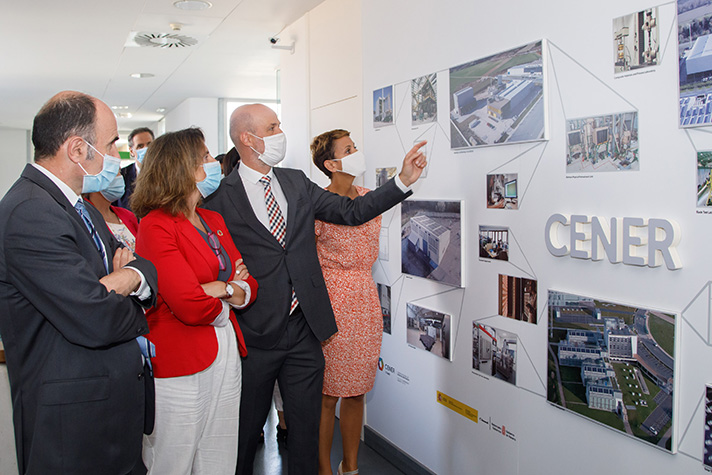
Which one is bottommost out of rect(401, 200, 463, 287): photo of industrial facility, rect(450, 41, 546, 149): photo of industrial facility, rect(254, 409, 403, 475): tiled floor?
rect(254, 409, 403, 475): tiled floor

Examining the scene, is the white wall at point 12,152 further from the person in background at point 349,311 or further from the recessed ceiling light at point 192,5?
the person in background at point 349,311

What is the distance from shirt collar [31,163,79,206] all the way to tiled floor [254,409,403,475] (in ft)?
6.52

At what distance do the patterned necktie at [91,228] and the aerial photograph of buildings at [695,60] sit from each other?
1.82 meters

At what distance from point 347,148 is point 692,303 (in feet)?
6.17

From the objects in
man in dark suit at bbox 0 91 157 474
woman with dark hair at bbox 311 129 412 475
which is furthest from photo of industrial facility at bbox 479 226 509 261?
man in dark suit at bbox 0 91 157 474

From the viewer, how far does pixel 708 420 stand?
1.62 metres

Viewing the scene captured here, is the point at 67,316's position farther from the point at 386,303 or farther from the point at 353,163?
the point at 386,303

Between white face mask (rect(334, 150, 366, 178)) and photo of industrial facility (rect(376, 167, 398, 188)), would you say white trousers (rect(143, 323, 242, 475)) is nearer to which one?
white face mask (rect(334, 150, 366, 178))

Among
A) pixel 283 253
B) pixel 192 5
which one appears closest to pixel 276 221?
pixel 283 253

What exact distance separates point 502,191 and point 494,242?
228mm

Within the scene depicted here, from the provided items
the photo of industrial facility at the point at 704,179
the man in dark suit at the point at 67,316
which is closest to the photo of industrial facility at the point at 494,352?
the photo of industrial facility at the point at 704,179

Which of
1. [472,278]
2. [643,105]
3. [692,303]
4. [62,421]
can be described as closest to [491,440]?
[472,278]

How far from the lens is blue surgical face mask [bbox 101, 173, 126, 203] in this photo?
241cm

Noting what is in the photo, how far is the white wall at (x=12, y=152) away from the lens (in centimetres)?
1562
